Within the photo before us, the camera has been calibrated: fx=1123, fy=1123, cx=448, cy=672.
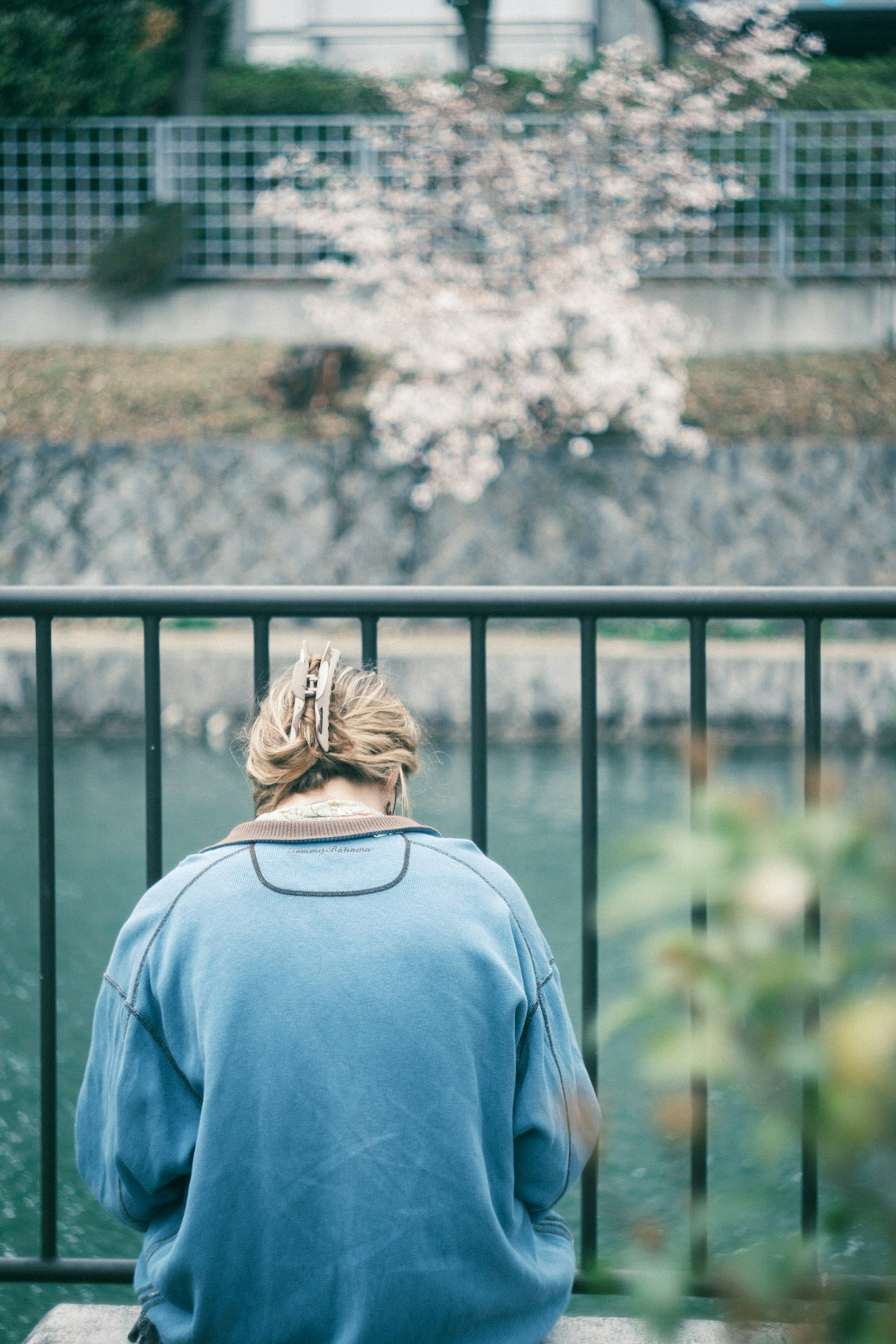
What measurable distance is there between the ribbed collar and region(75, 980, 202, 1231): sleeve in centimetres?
18

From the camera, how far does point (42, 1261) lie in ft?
4.46

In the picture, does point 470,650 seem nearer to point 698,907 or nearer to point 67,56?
point 698,907

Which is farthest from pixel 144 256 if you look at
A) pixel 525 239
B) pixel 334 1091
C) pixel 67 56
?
pixel 334 1091

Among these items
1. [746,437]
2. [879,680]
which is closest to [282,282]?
[746,437]

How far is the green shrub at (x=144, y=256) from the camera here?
1045 centimetres

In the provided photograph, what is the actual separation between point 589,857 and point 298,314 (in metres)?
10.1

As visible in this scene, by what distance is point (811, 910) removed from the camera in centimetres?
81

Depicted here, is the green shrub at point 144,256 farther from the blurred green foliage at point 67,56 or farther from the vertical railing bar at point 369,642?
the vertical railing bar at point 369,642

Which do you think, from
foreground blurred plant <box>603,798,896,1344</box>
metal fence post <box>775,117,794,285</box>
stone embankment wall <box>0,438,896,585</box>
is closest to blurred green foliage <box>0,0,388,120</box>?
stone embankment wall <box>0,438,896,585</box>

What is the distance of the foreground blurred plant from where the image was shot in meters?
0.46

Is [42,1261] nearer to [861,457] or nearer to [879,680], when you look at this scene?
[879,680]

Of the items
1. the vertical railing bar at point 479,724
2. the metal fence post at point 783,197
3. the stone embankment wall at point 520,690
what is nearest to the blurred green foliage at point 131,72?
the metal fence post at point 783,197

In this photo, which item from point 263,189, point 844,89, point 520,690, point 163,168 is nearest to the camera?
point 520,690

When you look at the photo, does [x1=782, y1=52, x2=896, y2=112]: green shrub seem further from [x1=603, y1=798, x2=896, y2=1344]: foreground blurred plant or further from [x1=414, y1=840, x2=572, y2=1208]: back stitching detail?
[x1=603, y1=798, x2=896, y2=1344]: foreground blurred plant
